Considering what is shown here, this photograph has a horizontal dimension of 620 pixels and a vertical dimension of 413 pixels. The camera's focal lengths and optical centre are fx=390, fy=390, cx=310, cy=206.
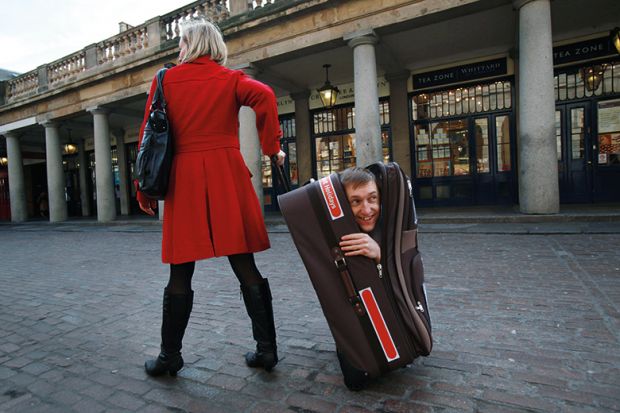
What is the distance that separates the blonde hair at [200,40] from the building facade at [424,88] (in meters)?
7.08

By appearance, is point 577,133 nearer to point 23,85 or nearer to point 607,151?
point 607,151

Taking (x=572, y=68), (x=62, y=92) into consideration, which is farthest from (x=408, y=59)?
(x=62, y=92)

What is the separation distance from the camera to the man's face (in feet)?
6.16

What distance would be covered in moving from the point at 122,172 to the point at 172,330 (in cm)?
1913

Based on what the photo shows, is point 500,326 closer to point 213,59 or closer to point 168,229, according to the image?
point 168,229

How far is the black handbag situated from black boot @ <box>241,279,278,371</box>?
723 millimetres

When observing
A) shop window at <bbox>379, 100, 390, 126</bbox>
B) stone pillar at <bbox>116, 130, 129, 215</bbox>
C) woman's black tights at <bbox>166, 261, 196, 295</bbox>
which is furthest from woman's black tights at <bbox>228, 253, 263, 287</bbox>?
stone pillar at <bbox>116, 130, 129, 215</bbox>

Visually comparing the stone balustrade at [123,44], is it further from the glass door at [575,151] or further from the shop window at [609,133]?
the shop window at [609,133]

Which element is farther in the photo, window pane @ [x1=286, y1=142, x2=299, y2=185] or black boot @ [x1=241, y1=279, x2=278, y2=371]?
window pane @ [x1=286, y1=142, x2=299, y2=185]

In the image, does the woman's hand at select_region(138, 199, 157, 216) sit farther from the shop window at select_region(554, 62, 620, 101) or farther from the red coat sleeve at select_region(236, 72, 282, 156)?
the shop window at select_region(554, 62, 620, 101)

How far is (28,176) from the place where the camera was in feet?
80.6

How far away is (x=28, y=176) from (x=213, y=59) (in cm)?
2818

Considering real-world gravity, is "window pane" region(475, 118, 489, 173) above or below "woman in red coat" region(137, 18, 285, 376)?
above

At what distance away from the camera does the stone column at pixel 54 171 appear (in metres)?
15.9
